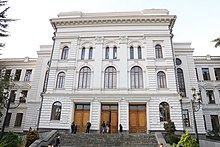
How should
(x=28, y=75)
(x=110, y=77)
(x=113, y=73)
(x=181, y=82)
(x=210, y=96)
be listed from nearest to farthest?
1. (x=110, y=77)
2. (x=113, y=73)
3. (x=181, y=82)
4. (x=210, y=96)
5. (x=28, y=75)

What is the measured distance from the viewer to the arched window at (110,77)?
69.3 feet

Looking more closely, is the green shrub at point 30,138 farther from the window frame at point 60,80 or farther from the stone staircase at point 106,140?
the window frame at point 60,80

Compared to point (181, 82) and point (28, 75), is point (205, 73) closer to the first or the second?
point (181, 82)

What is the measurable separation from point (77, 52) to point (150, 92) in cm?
1074

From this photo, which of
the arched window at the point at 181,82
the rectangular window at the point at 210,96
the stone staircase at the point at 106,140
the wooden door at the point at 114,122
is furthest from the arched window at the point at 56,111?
the rectangular window at the point at 210,96

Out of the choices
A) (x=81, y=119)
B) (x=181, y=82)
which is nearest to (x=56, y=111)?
(x=81, y=119)

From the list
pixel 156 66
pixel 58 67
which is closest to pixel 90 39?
pixel 58 67

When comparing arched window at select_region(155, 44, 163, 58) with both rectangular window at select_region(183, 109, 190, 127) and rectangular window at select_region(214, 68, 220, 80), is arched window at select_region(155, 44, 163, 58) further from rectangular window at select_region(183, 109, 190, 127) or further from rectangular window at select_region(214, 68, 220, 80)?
rectangular window at select_region(214, 68, 220, 80)

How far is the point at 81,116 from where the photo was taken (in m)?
20.5

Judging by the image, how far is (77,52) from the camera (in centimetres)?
2300

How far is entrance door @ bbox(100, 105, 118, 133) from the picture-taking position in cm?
1991

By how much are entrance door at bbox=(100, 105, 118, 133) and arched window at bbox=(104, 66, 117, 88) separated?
8.32 feet

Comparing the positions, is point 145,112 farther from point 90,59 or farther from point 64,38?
point 64,38

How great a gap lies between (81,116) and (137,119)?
660 centimetres
